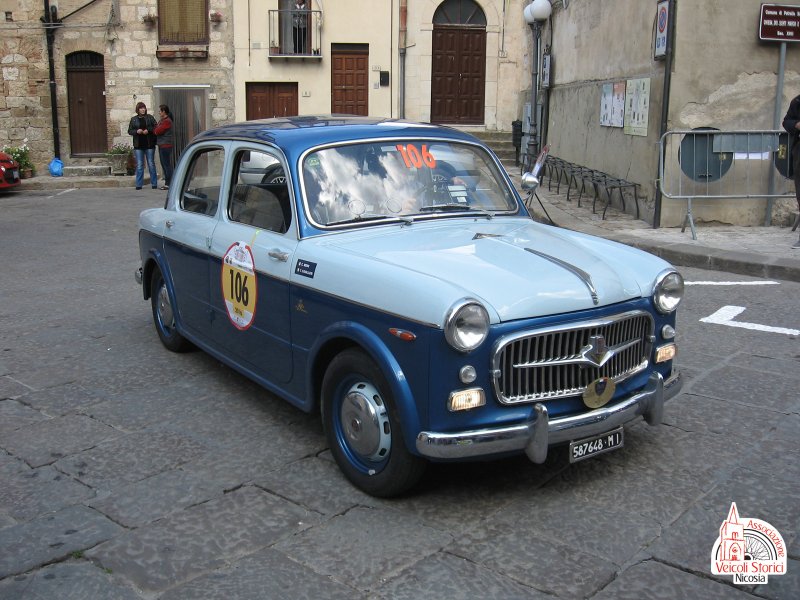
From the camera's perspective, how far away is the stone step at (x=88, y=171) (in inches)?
887

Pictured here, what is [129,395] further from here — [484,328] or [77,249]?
[77,249]

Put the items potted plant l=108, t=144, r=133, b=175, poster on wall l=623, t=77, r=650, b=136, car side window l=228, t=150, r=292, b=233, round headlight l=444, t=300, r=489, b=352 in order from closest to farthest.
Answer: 1. round headlight l=444, t=300, r=489, b=352
2. car side window l=228, t=150, r=292, b=233
3. poster on wall l=623, t=77, r=650, b=136
4. potted plant l=108, t=144, r=133, b=175

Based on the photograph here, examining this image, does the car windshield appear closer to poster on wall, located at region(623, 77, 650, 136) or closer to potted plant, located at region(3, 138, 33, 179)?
poster on wall, located at region(623, 77, 650, 136)

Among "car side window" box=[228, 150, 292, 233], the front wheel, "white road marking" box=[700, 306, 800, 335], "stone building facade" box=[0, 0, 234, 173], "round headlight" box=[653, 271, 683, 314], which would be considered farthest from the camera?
"stone building facade" box=[0, 0, 234, 173]

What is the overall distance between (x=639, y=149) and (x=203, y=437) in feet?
31.2

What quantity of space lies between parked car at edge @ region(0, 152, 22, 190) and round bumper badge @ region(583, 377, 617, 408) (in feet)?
56.2

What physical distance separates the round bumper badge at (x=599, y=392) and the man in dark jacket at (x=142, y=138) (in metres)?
17.6

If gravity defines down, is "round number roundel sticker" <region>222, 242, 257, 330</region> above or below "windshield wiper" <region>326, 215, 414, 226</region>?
below

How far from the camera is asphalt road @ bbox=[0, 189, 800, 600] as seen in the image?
3.50 metres

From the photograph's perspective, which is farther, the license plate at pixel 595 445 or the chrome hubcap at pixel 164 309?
the chrome hubcap at pixel 164 309

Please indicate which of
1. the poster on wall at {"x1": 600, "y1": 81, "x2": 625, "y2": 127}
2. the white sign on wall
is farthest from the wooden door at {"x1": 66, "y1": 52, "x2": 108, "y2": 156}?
the white sign on wall

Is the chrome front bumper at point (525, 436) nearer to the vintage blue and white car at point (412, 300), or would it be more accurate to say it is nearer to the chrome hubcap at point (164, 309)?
the vintage blue and white car at point (412, 300)

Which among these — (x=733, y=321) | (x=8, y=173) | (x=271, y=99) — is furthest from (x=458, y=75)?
(x=733, y=321)

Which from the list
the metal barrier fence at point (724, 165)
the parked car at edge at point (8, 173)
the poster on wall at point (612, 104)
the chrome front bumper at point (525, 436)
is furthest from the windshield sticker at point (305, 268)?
the parked car at edge at point (8, 173)
